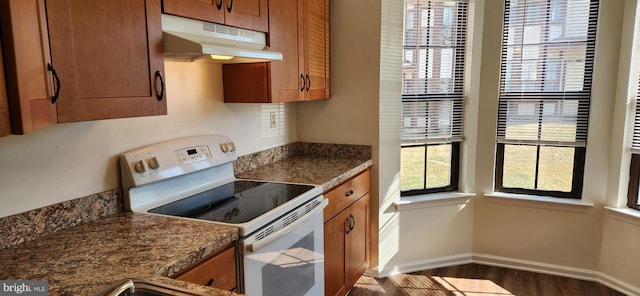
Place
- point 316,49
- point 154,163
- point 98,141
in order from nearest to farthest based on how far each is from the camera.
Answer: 1. point 98,141
2. point 154,163
3. point 316,49

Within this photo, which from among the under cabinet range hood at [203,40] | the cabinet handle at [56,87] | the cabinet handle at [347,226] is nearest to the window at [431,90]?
the cabinet handle at [347,226]

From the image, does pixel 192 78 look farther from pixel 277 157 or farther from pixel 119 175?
pixel 277 157

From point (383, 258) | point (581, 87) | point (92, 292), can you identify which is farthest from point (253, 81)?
point (581, 87)

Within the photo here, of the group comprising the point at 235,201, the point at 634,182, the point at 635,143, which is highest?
the point at 635,143

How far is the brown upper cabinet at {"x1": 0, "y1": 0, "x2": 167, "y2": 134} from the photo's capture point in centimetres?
101

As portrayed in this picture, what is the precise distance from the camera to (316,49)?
2627mm

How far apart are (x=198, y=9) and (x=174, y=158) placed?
666mm

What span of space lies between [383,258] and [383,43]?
1.52 m

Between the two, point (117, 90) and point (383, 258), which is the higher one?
point (117, 90)

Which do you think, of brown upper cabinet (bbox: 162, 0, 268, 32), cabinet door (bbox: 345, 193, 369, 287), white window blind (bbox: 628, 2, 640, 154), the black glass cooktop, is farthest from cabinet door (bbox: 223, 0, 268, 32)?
white window blind (bbox: 628, 2, 640, 154)

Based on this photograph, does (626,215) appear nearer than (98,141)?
No

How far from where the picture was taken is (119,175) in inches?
67.4

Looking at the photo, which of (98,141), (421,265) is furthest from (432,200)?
(98,141)

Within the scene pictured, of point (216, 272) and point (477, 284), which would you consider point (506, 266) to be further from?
point (216, 272)
